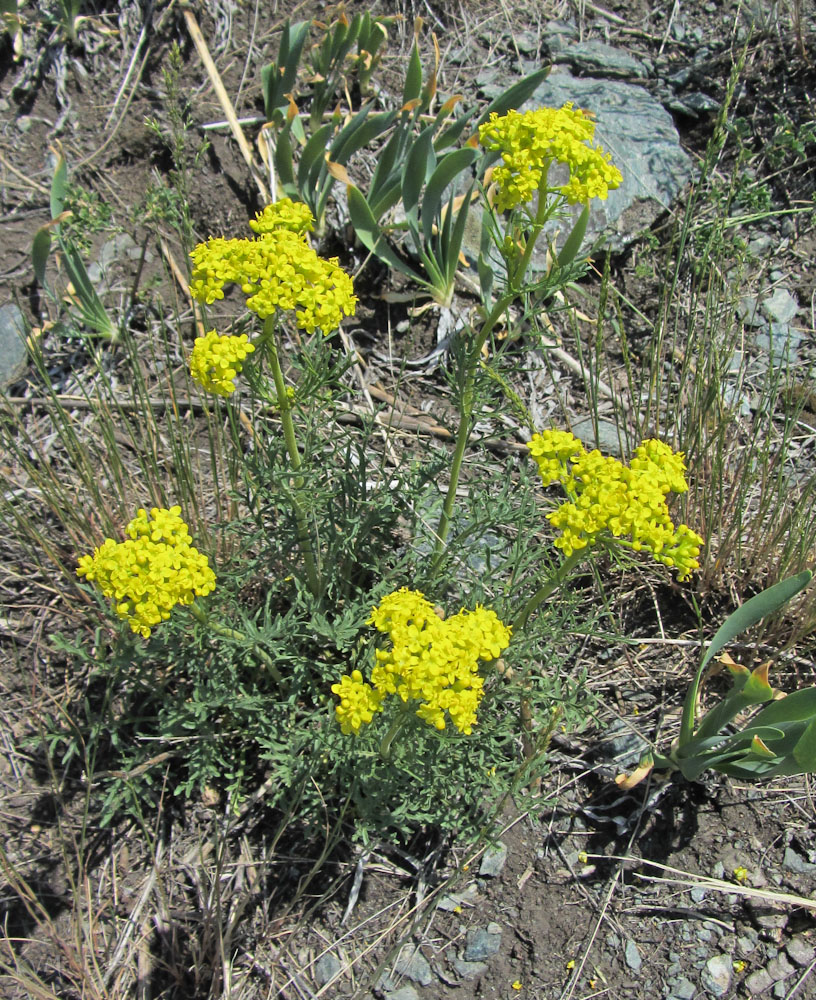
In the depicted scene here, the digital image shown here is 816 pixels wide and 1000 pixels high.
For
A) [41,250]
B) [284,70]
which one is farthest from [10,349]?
[284,70]

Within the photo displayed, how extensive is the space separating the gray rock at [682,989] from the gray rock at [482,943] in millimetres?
497

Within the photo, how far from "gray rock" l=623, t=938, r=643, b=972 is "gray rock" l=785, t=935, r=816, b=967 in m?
0.42

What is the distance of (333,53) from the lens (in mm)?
3811

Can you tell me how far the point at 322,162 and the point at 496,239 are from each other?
1817 millimetres

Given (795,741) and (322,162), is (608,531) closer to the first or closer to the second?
(795,741)

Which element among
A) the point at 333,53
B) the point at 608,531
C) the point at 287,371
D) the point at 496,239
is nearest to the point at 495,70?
the point at 333,53

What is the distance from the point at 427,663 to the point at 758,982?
1.51 metres

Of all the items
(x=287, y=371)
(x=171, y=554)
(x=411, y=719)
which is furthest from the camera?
(x=287, y=371)

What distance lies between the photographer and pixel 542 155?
1924 millimetres

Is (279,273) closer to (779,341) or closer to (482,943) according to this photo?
(482,943)

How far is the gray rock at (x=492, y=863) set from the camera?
2.53 m

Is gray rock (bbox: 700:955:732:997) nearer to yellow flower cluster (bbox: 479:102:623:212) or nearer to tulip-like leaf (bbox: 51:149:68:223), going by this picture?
yellow flower cluster (bbox: 479:102:623:212)

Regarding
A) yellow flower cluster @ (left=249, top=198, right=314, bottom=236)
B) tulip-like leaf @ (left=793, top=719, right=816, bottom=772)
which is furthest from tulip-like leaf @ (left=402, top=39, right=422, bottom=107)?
tulip-like leaf @ (left=793, top=719, right=816, bottom=772)

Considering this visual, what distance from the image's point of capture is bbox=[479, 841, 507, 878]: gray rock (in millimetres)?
2525
